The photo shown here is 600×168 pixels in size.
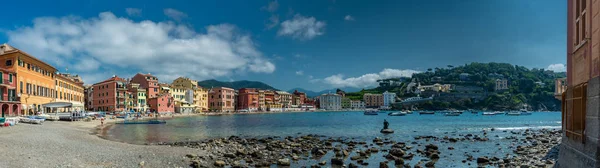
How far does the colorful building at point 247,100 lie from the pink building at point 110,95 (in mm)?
77624

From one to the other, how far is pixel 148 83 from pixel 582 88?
131m

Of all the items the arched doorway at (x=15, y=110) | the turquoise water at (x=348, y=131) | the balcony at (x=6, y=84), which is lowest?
the turquoise water at (x=348, y=131)

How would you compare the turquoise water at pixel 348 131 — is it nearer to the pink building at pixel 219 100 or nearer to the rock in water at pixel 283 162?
the rock in water at pixel 283 162

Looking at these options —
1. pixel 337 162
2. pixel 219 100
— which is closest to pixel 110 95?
pixel 219 100

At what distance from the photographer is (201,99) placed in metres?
165

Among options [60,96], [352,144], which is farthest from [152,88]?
[352,144]

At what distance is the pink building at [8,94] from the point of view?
1895 inches

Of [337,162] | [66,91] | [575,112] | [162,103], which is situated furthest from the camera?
[162,103]

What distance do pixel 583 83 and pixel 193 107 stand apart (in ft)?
489

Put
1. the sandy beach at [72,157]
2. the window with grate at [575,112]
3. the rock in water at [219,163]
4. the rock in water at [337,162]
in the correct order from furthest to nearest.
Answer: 1. the rock in water at [337,162]
2. the rock in water at [219,163]
3. the sandy beach at [72,157]
4. the window with grate at [575,112]

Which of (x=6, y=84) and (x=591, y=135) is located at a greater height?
(x=6, y=84)

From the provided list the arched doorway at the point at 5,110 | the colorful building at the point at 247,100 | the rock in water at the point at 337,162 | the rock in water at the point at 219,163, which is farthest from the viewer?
the colorful building at the point at 247,100

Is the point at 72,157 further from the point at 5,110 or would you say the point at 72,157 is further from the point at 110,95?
the point at 110,95

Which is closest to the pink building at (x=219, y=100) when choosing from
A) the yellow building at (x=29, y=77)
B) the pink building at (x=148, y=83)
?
the pink building at (x=148, y=83)
